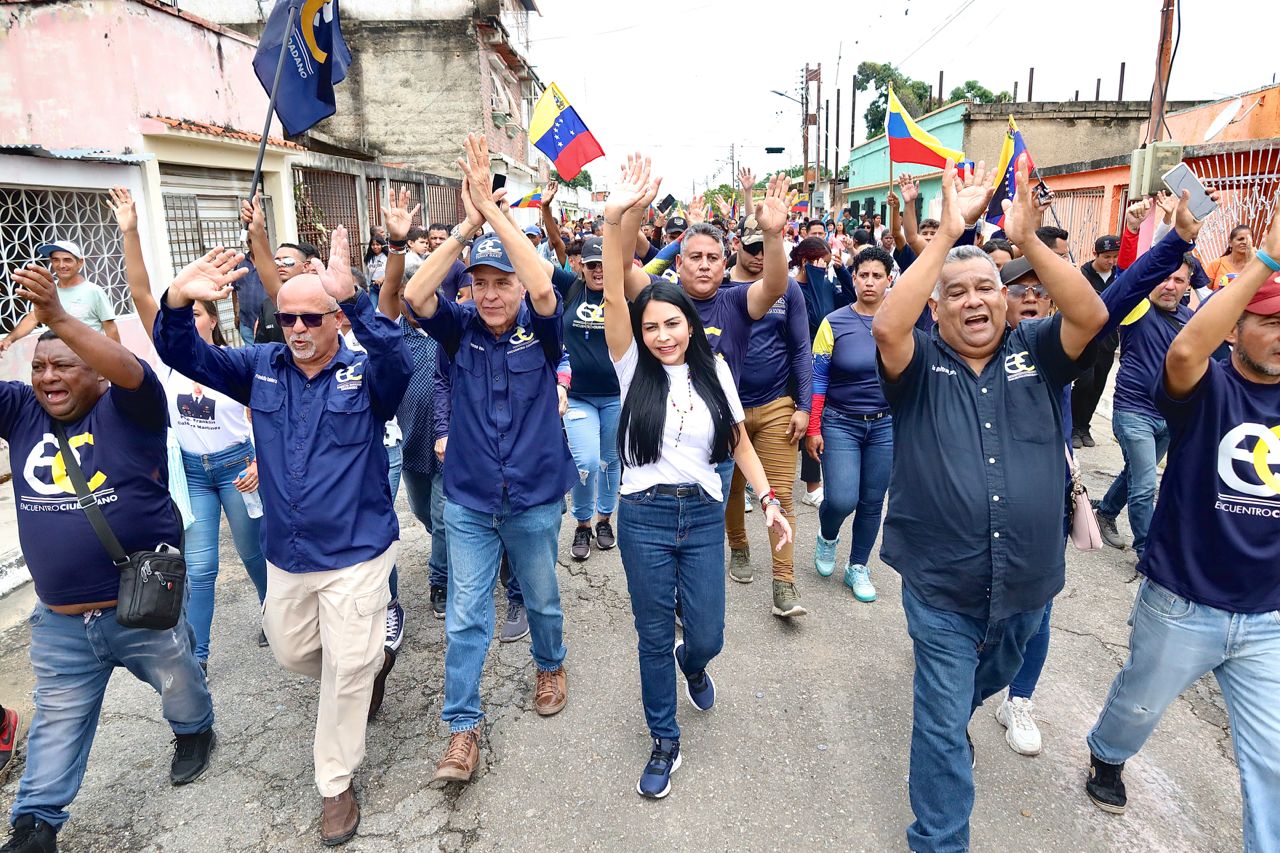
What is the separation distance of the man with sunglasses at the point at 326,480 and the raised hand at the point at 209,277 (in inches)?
0.5

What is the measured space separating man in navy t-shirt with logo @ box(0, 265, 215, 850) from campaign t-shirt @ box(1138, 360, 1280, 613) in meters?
3.65

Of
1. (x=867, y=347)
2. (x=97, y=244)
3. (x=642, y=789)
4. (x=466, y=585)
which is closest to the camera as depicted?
(x=642, y=789)

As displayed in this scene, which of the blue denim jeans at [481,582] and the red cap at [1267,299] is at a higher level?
the red cap at [1267,299]

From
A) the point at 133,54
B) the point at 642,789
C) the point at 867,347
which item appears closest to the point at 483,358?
the point at 642,789

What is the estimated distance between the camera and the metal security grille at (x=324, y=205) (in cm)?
1330

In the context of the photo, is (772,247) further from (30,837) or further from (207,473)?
(30,837)

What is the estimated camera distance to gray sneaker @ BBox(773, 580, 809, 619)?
4285mm

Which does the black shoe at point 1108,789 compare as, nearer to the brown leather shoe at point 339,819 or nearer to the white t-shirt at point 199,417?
the brown leather shoe at point 339,819

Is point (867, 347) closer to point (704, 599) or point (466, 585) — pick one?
point (704, 599)

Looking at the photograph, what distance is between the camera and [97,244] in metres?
8.70

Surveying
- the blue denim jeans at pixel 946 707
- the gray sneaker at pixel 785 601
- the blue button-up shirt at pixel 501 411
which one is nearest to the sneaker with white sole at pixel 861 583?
the gray sneaker at pixel 785 601

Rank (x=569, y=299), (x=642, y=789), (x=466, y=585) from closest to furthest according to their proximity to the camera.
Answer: (x=642, y=789) < (x=466, y=585) < (x=569, y=299)

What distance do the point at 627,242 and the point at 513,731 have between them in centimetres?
219

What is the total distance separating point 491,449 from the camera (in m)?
3.25
